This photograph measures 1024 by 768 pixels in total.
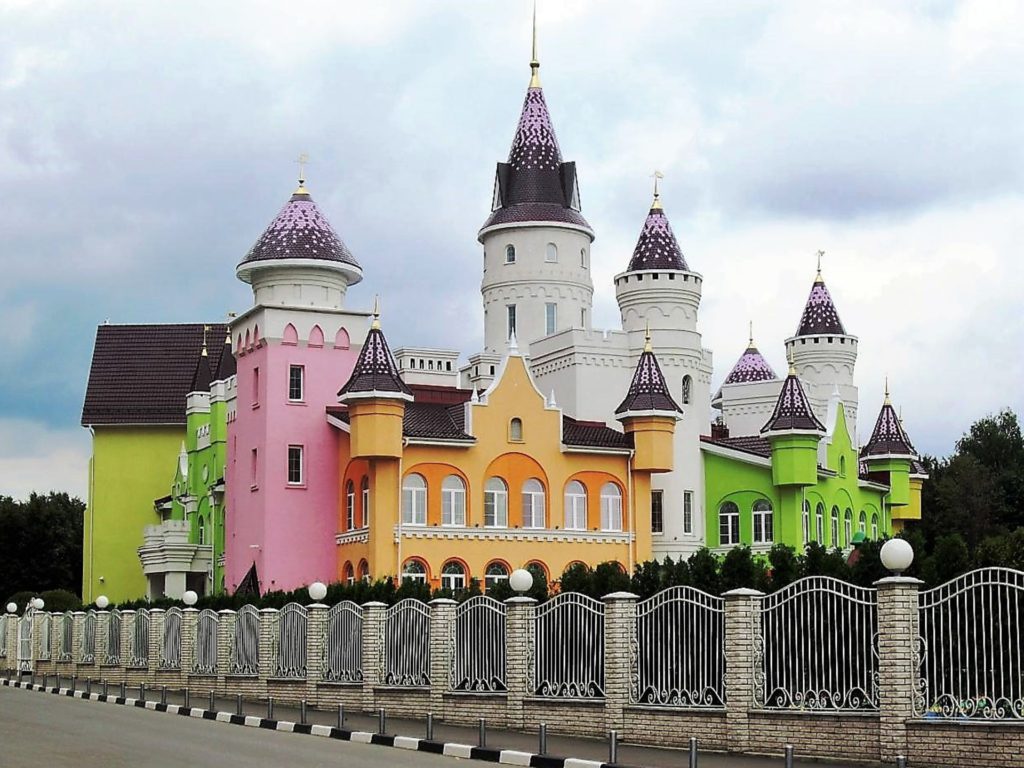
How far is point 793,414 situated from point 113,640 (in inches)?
955

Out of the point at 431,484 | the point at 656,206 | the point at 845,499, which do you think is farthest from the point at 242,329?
the point at 845,499

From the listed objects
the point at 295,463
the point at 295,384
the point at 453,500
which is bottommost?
the point at 453,500

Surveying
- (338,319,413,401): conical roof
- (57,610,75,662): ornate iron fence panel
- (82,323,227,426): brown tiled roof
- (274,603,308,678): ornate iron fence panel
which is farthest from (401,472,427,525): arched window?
(82,323,227,426): brown tiled roof

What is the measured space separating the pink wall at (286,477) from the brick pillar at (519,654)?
1107 inches

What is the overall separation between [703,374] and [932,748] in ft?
135

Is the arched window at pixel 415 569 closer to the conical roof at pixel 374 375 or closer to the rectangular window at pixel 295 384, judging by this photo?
the conical roof at pixel 374 375

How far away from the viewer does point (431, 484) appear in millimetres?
48156

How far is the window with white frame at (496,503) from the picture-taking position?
4919 cm

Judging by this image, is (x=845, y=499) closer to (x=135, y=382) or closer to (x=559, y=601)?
(x=135, y=382)

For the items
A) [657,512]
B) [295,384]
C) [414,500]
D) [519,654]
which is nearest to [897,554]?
[519,654]

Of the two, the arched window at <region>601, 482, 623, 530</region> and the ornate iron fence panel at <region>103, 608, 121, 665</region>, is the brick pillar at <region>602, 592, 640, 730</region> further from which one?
the arched window at <region>601, 482, 623, 530</region>

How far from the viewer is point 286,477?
164 feet

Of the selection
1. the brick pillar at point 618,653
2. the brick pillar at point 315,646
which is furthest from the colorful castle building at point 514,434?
the brick pillar at point 618,653

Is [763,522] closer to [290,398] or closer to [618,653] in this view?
[290,398]
